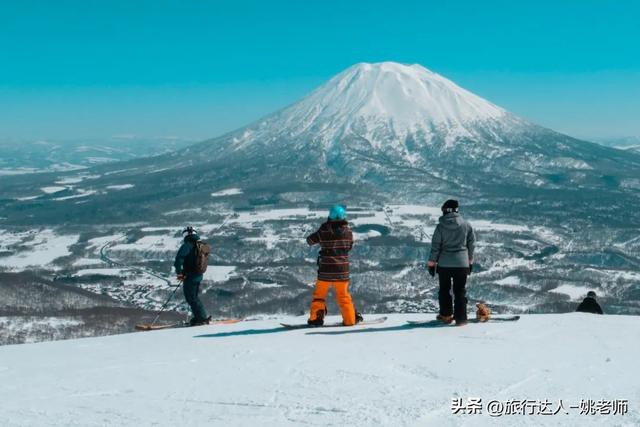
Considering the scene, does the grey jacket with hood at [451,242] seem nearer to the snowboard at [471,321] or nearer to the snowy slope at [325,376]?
the snowboard at [471,321]

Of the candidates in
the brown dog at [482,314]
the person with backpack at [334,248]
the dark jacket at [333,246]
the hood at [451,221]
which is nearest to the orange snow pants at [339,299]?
the person with backpack at [334,248]

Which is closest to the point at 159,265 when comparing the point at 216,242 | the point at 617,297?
the point at 216,242

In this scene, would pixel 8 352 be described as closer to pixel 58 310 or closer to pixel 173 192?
pixel 58 310

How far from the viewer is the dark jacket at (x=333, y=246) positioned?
34.0 ft

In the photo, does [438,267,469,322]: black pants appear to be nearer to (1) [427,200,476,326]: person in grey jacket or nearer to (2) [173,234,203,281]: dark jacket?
(1) [427,200,476,326]: person in grey jacket

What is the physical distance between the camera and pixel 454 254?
1038cm

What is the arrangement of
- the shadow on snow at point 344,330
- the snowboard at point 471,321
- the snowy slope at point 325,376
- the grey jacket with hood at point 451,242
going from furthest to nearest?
1. the snowboard at point 471,321
2. the grey jacket with hood at point 451,242
3. the shadow on snow at point 344,330
4. the snowy slope at point 325,376

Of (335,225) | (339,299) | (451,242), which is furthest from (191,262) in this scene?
(451,242)

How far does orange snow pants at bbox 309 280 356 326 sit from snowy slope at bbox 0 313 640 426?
0.68m

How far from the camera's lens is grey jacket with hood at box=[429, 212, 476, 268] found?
10.3 meters

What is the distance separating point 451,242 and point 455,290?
83cm

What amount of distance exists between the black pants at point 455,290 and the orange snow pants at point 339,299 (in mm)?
1595

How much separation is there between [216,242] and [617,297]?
69.9m

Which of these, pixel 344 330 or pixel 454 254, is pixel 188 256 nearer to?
pixel 344 330
